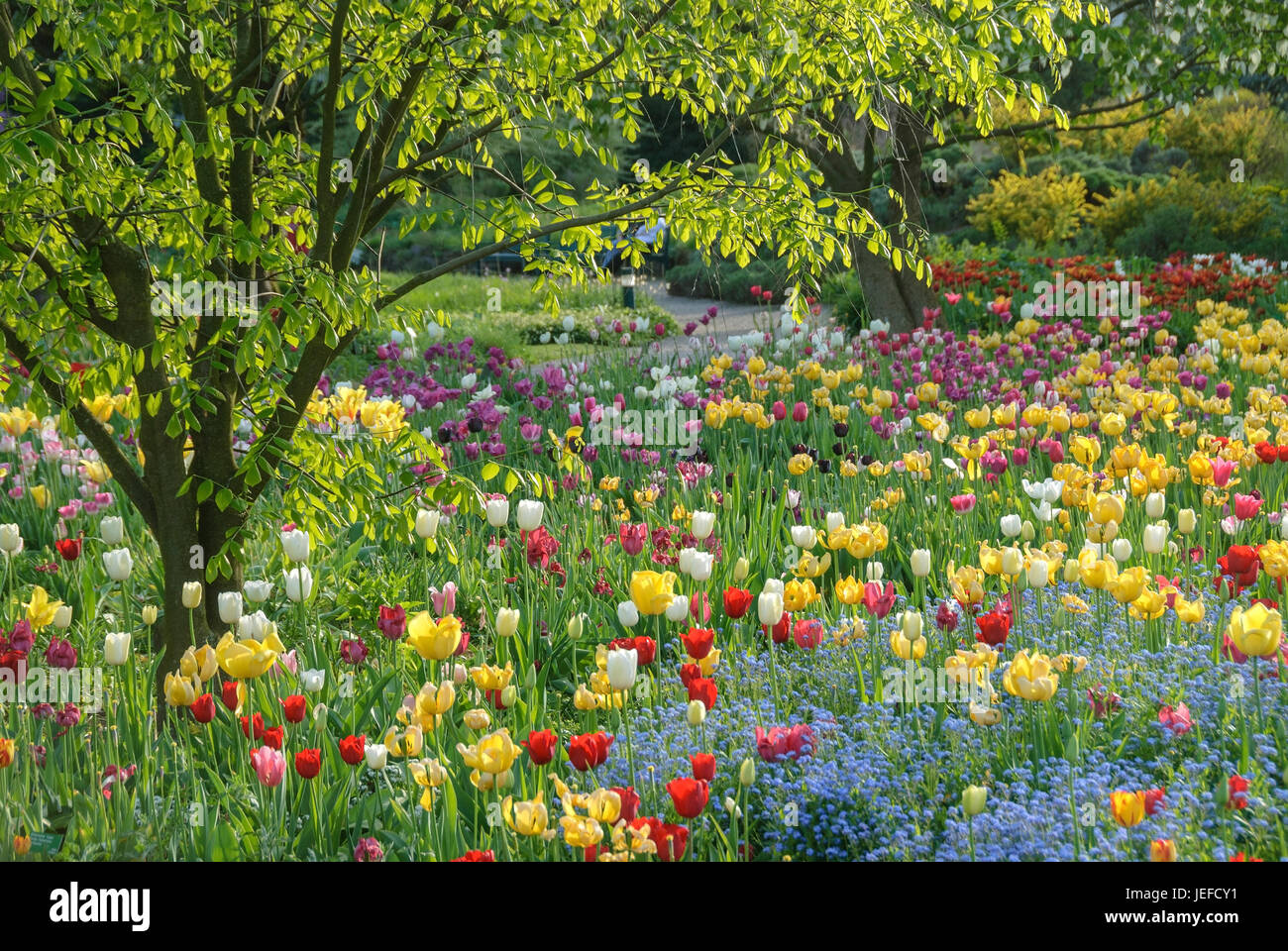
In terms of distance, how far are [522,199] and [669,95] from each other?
660 millimetres

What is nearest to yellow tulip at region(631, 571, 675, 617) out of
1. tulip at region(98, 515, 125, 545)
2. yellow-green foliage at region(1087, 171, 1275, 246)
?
tulip at region(98, 515, 125, 545)

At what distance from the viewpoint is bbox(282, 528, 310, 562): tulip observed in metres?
3.39

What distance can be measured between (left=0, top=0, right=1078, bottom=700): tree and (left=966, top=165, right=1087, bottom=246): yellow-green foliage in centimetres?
1488

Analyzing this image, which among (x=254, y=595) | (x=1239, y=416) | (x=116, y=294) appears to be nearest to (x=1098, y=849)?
(x=254, y=595)

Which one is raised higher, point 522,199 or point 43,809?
point 522,199

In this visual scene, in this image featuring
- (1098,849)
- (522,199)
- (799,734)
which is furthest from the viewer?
(522,199)

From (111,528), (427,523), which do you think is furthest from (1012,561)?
(111,528)

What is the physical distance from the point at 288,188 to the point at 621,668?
2.43 meters

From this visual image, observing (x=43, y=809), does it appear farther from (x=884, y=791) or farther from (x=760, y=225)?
(x=760, y=225)

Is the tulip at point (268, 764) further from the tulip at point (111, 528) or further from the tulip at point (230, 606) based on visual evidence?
the tulip at point (111, 528)

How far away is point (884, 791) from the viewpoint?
267cm

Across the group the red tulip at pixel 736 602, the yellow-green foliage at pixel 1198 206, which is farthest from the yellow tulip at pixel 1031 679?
the yellow-green foliage at pixel 1198 206

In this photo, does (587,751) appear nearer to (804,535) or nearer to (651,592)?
(651,592)

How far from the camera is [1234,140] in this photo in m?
19.8
